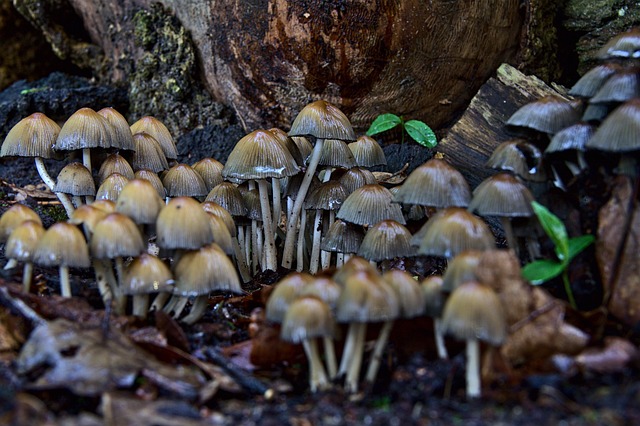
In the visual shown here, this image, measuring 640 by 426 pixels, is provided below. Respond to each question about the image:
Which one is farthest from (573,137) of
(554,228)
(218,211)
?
(218,211)

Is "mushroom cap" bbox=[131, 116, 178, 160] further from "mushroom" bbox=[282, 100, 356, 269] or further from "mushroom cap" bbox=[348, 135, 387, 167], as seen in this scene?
"mushroom cap" bbox=[348, 135, 387, 167]

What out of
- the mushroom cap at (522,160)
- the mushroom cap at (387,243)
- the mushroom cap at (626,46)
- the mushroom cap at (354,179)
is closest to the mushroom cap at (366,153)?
the mushroom cap at (354,179)

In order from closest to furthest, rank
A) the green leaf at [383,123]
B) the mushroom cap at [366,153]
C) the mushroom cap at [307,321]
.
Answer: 1. the mushroom cap at [307,321]
2. the mushroom cap at [366,153]
3. the green leaf at [383,123]

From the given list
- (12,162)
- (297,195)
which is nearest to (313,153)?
(297,195)

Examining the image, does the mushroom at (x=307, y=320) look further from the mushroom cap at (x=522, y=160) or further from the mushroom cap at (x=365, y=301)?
the mushroom cap at (x=522, y=160)

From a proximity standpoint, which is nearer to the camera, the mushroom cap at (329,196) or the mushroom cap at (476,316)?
the mushroom cap at (476,316)

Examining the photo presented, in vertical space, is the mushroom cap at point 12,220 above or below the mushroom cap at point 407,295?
above

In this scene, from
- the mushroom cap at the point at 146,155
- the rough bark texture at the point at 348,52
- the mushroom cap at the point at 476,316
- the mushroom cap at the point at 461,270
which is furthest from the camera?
the rough bark texture at the point at 348,52

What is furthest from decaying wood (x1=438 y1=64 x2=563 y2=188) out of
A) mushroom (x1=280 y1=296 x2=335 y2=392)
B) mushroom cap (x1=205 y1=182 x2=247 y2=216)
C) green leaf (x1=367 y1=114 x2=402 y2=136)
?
mushroom (x1=280 y1=296 x2=335 y2=392)
